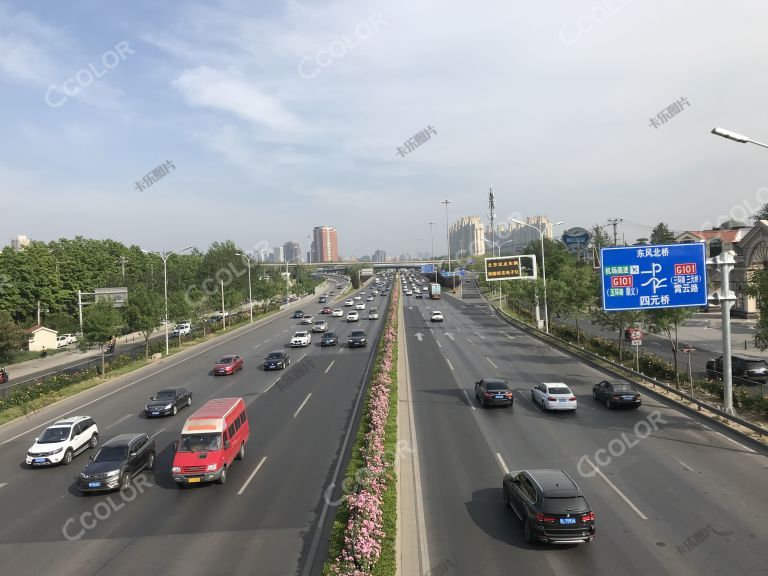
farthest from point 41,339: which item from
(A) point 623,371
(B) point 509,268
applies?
(A) point 623,371

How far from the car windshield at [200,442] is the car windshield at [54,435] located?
6887 mm

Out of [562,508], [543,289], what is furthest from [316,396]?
[543,289]

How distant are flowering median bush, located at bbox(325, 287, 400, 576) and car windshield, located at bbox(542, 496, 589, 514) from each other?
377cm

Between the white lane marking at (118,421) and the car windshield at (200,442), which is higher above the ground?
the car windshield at (200,442)

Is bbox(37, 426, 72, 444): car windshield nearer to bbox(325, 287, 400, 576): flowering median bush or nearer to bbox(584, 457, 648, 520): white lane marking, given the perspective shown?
bbox(325, 287, 400, 576): flowering median bush

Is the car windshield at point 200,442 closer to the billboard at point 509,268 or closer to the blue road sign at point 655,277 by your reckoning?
the blue road sign at point 655,277

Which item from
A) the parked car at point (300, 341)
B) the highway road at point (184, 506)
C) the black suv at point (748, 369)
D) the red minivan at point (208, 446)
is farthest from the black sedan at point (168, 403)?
the black suv at point (748, 369)

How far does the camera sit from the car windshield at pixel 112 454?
18.0 metres

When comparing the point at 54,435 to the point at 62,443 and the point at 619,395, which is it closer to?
the point at 62,443

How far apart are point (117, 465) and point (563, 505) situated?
46.4ft

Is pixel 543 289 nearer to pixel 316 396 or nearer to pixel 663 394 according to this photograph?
pixel 663 394

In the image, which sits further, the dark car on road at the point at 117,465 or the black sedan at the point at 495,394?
the black sedan at the point at 495,394

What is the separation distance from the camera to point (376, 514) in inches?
509

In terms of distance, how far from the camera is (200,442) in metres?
18.0
